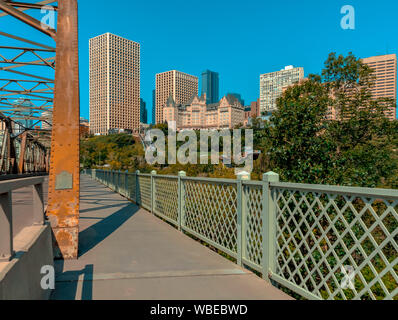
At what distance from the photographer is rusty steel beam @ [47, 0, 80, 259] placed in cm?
437

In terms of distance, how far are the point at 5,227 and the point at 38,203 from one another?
1401mm

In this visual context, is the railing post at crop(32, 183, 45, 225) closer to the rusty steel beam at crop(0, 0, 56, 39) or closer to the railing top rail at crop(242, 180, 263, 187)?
the railing top rail at crop(242, 180, 263, 187)

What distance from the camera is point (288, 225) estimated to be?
15.2ft

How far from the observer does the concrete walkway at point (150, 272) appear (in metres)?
3.09

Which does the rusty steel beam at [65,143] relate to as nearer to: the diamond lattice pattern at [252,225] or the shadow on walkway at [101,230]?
the shadow on walkway at [101,230]

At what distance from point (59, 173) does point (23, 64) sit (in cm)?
884

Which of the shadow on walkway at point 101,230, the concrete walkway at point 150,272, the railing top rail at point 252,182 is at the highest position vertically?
the railing top rail at point 252,182

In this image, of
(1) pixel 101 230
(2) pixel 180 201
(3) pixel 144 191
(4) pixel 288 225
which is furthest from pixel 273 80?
(4) pixel 288 225

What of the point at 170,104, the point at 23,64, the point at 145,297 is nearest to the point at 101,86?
the point at 170,104

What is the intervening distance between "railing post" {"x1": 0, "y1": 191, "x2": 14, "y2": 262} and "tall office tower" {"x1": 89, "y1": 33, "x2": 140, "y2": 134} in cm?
16116

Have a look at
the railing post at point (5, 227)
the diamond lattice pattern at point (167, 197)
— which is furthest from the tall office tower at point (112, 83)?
the railing post at point (5, 227)

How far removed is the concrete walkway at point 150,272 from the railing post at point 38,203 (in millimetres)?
753

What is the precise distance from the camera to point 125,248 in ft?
16.4
